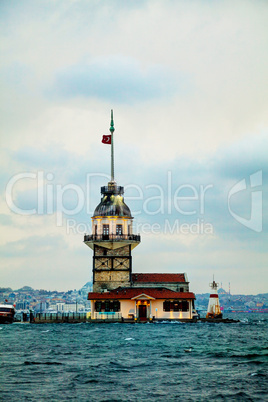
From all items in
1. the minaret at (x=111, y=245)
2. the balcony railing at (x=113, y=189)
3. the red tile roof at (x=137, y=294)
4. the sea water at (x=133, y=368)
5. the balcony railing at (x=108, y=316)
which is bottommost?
the sea water at (x=133, y=368)

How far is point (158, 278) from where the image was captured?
95.4 metres

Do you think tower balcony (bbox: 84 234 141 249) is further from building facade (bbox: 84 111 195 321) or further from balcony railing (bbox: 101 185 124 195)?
balcony railing (bbox: 101 185 124 195)

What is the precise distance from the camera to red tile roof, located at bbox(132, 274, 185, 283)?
9506 cm

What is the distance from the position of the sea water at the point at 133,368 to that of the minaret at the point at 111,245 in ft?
99.3

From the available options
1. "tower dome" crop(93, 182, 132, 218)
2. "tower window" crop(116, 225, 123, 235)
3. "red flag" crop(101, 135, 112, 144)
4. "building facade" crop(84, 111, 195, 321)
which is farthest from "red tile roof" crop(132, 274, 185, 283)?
"red flag" crop(101, 135, 112, 144)

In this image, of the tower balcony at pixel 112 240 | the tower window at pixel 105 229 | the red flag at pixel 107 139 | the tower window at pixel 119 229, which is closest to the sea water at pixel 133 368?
the tower balcony at pixel 112 240

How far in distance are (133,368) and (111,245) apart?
2137 inches

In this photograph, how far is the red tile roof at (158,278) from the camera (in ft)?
312

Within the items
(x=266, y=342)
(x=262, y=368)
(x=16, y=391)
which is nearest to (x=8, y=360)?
(x=16, y=391)

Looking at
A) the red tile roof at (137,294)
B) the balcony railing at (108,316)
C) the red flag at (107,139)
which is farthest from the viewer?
the red flag at (107,139)

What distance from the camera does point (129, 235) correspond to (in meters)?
94.5

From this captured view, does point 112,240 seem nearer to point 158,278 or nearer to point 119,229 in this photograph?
point 119,229

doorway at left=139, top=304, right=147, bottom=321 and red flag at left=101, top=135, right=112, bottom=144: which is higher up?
red flag at left=101, top=135, right=112, bottom=144

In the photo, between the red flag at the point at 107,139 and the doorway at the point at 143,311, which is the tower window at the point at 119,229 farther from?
the red flag at the point at 107,139
